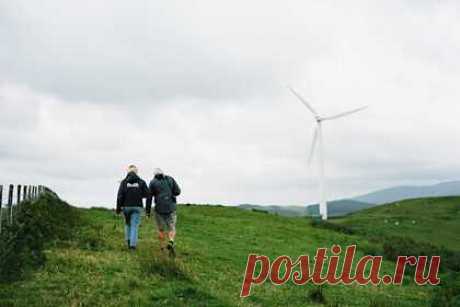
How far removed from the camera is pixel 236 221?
3694cm

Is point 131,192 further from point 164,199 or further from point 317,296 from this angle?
point 317,296

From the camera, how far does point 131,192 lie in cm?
2009

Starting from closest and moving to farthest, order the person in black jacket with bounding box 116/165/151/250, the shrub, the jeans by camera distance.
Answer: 1. the shrub
2. the jeans
3. the person in black jacket with bounding box 116/165/151/250

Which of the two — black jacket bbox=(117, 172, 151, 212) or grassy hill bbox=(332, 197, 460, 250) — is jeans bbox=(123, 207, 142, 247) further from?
grassy hill bbox=(332, 197, 460, 250)

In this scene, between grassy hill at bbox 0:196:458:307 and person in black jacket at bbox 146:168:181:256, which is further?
person in black jacket at bbox 146:168:181:256

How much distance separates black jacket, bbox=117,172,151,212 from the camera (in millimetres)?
20047

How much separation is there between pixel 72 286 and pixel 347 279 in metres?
10.7

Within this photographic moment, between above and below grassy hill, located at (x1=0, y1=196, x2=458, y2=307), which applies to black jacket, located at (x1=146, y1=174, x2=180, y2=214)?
above

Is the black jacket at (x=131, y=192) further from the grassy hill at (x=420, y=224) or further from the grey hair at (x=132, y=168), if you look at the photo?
the grassy hill at (x=420, y=224)

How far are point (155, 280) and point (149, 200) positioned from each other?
537 centimetres

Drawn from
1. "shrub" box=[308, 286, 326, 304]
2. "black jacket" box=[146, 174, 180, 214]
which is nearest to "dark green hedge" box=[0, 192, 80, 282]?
"black jacket" box=[146, 174, 180, 214]

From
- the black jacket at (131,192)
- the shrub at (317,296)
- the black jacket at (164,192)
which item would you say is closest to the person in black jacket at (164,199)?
Answer: the black jacket at (164,192)

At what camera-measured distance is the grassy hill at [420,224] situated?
44.6 m

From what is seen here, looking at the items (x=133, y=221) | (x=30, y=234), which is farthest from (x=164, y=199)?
(x=30, y=234)
